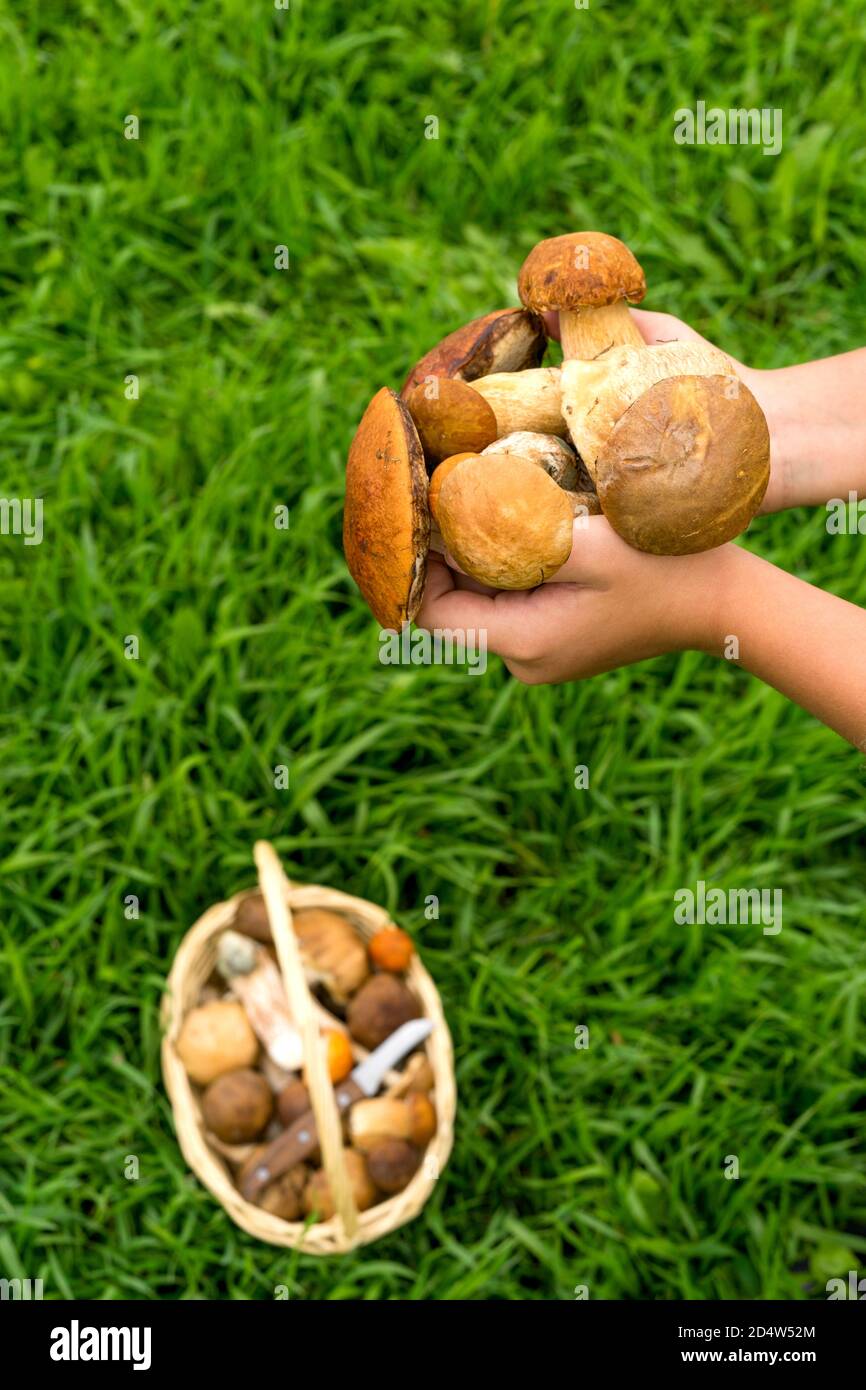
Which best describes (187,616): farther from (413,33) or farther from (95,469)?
(413,33)

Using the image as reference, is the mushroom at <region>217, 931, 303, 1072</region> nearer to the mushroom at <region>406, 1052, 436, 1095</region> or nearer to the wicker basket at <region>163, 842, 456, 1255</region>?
the wicker basket at <region>163, 842, 456, 1255</region>

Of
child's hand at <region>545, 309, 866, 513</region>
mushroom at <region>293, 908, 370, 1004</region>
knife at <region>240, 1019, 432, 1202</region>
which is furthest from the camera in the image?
mushroom at <region>293, 908, 370, 1004</region>

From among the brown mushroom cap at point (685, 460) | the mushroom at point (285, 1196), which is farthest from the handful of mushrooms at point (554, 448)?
the mushroom at point (285, 1196)

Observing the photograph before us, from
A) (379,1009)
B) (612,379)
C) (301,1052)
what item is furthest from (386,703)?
(612,379)

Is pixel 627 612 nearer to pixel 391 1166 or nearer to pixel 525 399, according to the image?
pixel 525 399

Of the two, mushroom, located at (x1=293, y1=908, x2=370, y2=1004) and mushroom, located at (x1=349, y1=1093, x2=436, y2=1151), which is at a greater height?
mushroom, located at (x1=293, y1=908, x2=370, y2=1004)

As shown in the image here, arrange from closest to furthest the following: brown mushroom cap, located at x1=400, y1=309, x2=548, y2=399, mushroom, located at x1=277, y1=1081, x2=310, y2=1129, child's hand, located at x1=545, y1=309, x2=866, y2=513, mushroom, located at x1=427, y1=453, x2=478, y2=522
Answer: mushroom, located at x1=427, y1=453, x2=478, y2=522
brown mushroom cap, located at x1=400, y1=309, x2=548, y2=399
child's hand, located at x1=545, y1=309, x2=866, y2=513
mushroom, located at x1=277, y1=1081, x2=310, y2=1129

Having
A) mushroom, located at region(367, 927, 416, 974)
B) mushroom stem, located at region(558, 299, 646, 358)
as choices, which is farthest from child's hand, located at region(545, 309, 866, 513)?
mushroom, located at region(367, 927, 416, 974)
